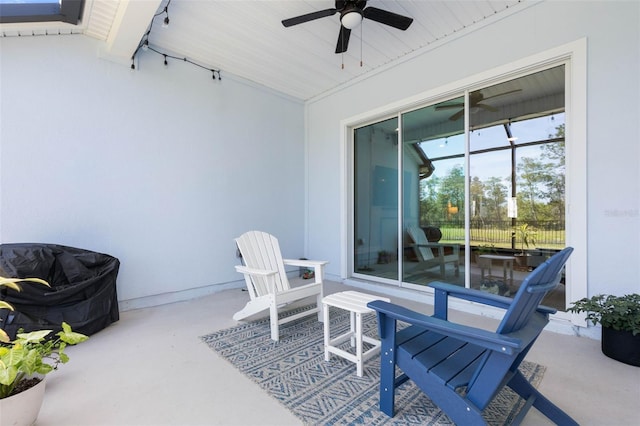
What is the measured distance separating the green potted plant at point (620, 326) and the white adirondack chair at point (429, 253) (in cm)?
129

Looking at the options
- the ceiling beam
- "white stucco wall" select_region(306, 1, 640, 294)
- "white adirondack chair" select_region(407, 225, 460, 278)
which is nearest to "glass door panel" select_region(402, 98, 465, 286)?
"white adirondack chair" select_region(407, 225, 460, 278)

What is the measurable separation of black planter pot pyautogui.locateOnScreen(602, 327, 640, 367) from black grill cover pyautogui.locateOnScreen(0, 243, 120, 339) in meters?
4.19

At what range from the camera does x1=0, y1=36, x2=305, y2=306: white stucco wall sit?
2.71 metres

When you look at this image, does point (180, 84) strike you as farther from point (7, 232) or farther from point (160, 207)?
point (7, 232)

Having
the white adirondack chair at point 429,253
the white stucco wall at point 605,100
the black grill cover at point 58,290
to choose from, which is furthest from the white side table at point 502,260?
the black grill cover at point 58,290

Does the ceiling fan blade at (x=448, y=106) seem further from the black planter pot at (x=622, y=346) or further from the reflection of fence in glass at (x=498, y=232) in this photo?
the black planter pot at (x=622, y=346)

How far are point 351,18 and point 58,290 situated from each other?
Answer: 338cm

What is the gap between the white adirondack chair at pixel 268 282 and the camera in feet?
7.98

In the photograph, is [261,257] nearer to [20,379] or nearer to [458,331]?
[20,379]

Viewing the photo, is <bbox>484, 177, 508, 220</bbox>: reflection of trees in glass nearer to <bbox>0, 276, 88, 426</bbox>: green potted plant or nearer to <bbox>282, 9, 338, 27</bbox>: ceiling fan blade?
<bbox>282, 9, 338, 27</bbox>: ceiling fan blade

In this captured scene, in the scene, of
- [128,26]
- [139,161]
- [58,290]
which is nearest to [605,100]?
[128,26]

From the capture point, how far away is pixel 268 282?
246cm

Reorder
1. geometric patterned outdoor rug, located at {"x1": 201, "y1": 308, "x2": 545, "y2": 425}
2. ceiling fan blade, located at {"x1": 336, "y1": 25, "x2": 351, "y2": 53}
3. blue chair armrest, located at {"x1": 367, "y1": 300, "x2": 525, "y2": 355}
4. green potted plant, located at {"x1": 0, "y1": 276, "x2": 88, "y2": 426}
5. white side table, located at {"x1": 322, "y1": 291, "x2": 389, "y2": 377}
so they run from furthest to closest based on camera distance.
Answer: ceiling fan blade, located at {"x1": 336, "y1": 25, "x2": 351, "y2": 53} → white side table, located at {"x1": 322, "y1": 291, "x2": 389, "y2": 377} → geometric patterned outdoor rug, located at {"x1": 201, "y1": 308, "x2": 545, "y2": 425} → green potted plant, located at {"x1": 0, "y1": 276, "x2": 88, "y2": 426} → blue chair armrest, located at {"x1": 367, "y1": 300, "x2": 525, "y2": 355}

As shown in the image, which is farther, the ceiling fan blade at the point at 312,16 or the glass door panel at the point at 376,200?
the glass door panel at the point at 376,200
